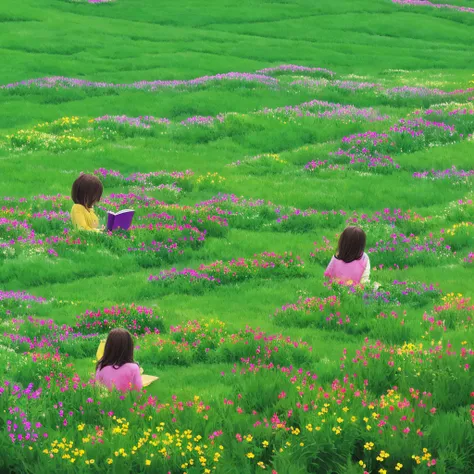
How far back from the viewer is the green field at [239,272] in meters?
7.93

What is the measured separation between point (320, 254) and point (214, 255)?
225 centimetres

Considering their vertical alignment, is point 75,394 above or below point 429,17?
below

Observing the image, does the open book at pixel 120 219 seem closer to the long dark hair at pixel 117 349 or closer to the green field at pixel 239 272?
the green field at pixel 239 272

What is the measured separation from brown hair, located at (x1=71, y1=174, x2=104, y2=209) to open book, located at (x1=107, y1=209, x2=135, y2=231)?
52 cm

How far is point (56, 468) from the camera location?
7.49m

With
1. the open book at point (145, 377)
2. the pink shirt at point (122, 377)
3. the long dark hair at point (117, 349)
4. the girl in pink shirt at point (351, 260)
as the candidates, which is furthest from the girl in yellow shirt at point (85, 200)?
the pink shirt at point (122, 377)

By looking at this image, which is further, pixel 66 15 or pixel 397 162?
pixel 66 15

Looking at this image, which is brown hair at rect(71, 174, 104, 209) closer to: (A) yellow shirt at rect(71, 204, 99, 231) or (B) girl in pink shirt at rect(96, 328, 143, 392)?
(A) yellow shirt at rect(71, 204, 99, 231)

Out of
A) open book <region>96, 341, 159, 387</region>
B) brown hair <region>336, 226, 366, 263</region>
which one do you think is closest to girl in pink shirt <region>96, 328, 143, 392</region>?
open book <region>96, 341, 159, 387</region>

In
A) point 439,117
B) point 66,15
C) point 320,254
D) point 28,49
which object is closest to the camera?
point 320,254

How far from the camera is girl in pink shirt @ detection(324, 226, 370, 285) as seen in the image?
533 inches

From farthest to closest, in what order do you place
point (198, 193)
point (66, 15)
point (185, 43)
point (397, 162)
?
point (66, 15) → point (185, 43) → point (397, 162) → point (198, 193)

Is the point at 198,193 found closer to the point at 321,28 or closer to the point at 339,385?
the point at 339,385

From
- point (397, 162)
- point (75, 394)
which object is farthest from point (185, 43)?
point (75, 394)
